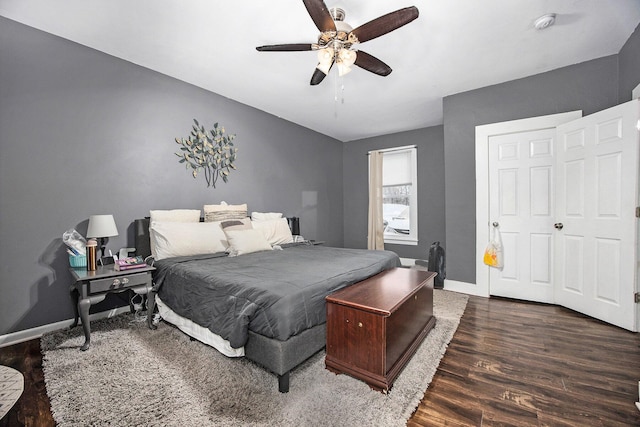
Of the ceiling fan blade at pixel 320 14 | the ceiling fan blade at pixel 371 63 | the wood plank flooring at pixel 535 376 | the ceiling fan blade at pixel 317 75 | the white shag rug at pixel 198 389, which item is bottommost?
the wood plank flooring at pixel 535 376

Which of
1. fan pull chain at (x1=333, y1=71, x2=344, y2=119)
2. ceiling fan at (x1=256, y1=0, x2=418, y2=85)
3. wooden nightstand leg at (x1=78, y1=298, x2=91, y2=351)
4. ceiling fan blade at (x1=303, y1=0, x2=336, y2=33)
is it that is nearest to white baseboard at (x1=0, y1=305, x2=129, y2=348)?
wooden nightstand leg at (x1=78, y1=298, x2=91, y2=351)

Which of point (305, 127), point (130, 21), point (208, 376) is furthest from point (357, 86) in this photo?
point (208, 376)

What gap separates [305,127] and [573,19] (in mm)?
3871

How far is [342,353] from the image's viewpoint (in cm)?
→ 177

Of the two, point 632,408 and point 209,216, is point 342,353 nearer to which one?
point 632,408

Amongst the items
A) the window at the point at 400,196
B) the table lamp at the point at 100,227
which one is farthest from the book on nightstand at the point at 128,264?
the window at the point at 400,196

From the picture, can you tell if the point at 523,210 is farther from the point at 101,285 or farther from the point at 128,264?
the point at 101,285

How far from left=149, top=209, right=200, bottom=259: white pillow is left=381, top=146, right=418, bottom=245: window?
400cm

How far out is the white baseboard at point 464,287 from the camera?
359 centimetres

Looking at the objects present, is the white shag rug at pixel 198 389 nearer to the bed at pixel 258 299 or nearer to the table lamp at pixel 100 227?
the bed at pixel 258 299

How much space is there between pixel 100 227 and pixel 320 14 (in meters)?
2.57

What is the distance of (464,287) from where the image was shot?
3.73 m

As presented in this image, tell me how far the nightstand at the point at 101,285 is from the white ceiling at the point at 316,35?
215 centimetres

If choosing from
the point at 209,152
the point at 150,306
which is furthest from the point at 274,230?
the point at 150,306
